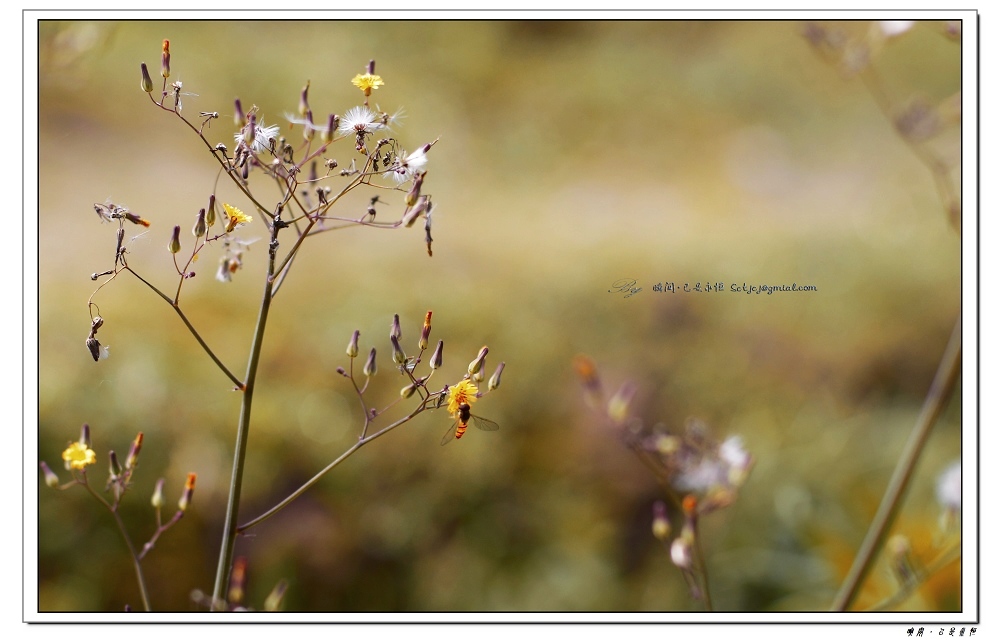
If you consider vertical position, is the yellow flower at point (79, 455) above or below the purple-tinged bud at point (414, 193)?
below

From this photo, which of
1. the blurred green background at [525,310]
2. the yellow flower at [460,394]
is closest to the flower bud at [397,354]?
Result: the yellow flower at [460,394]

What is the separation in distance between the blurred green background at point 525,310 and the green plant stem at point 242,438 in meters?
0.39

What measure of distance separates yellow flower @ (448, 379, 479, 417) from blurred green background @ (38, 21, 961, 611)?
0.44 m

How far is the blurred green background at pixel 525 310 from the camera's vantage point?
0.90 m

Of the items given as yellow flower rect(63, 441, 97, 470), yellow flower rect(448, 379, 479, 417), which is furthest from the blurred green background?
yellow flower rect(448, 379, 479, 417)

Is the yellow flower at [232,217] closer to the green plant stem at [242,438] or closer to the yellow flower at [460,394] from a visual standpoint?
the green plant stem at [242,438]

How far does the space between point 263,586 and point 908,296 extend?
104 centimetres

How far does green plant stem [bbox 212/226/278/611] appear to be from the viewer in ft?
1.55

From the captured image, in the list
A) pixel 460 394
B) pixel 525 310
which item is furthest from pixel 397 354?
pixel 525 310

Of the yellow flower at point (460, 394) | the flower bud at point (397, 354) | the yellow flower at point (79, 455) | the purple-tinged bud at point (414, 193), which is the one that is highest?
the purple-tinged bud at point (414, 193)
